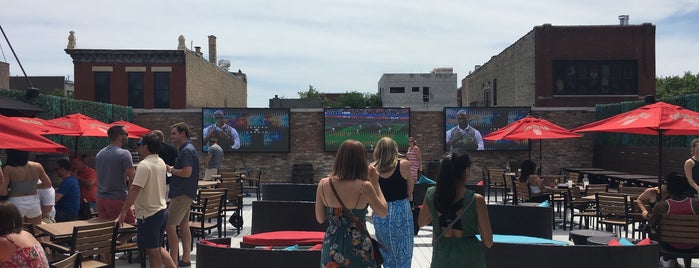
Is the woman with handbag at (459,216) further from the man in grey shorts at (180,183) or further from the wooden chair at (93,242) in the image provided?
the man in grey shorts at (180,183)

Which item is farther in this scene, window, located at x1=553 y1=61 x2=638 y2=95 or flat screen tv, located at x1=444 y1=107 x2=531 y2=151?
window, located at x1=553 y1=61 x2=638 y2=95

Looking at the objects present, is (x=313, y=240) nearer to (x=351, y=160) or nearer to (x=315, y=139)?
(x=351, y=160)

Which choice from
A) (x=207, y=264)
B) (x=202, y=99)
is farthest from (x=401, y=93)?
(x=207, y=264)

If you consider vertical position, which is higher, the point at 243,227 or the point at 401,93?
the point at 401,93

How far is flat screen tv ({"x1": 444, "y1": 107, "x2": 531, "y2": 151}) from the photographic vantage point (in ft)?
70.3

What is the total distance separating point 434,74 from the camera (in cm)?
7188

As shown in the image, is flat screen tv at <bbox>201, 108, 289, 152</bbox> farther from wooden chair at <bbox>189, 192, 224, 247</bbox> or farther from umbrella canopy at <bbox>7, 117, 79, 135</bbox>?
wooden chair at <bbox>189, 192, 224, 247</bbox>

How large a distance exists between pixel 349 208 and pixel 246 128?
1720cm

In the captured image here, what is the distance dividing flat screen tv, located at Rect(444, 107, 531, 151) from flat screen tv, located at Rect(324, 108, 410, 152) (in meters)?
1.51

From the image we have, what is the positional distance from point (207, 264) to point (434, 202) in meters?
1.90

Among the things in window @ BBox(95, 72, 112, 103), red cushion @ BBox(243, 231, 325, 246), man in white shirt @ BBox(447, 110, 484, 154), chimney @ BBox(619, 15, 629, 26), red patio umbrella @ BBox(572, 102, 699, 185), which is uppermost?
chimney @ BBox(619, 15, 629, 26)

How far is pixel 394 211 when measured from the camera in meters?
6.36

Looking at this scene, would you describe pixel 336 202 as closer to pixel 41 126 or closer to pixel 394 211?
pixel 394 211

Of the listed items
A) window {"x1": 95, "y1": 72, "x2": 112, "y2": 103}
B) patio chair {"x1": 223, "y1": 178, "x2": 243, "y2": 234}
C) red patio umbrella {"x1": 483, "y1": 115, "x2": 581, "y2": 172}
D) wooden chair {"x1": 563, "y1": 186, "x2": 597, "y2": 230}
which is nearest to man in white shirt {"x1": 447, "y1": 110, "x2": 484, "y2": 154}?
red patio umbrella {"x1": 483, "y1": 115, "x2": 581, "y2": 172}
